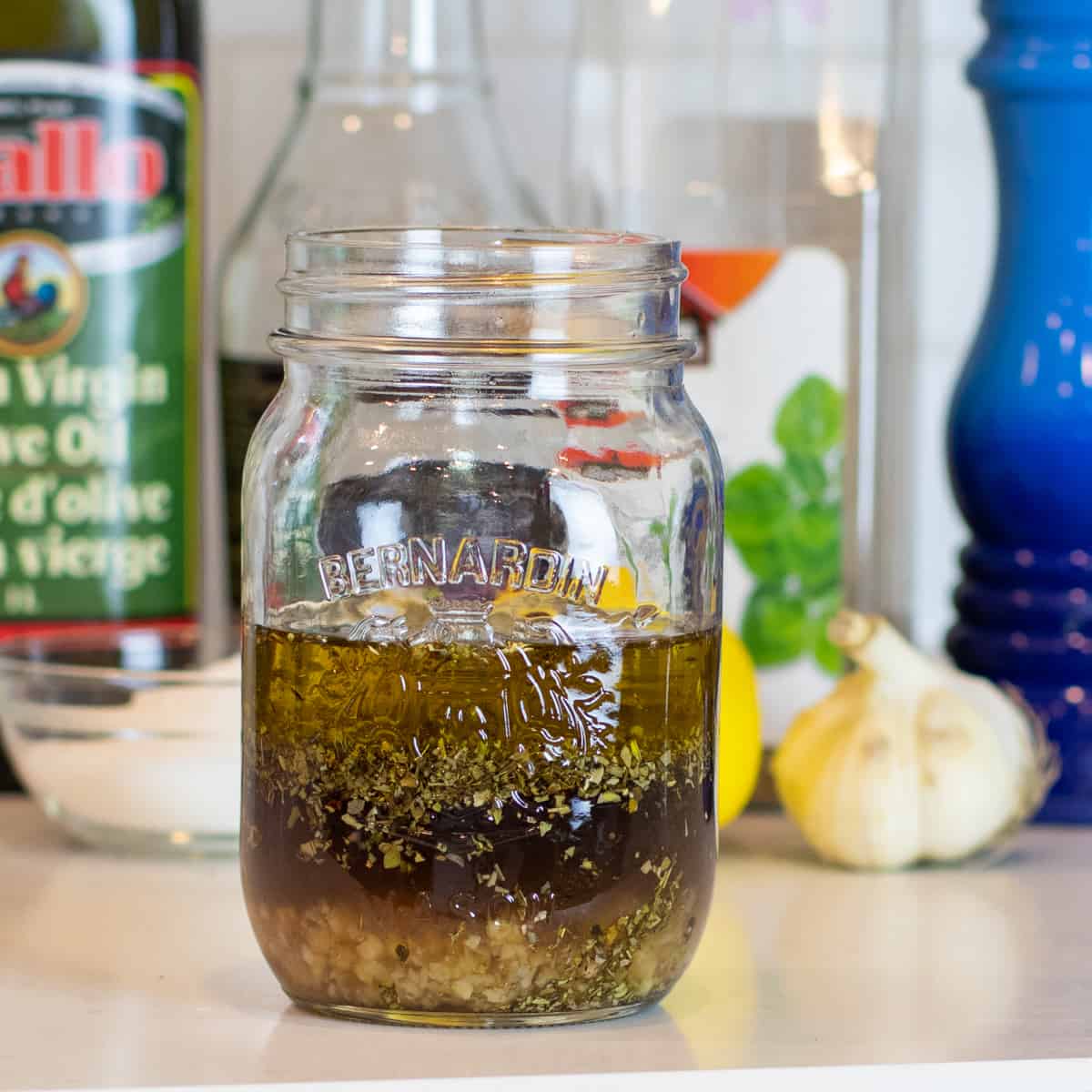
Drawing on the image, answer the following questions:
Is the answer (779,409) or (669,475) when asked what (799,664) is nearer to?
(779,409)

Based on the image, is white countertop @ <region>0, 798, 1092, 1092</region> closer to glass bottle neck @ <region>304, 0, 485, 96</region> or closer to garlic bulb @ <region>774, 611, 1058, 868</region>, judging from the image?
garlic bulb @ <region>774, 611, 1058, 868</region>

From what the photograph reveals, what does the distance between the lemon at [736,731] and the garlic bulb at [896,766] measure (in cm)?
1

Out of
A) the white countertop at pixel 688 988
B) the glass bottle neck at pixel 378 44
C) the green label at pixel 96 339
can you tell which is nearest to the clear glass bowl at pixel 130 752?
the white countertop at pixel 688 988

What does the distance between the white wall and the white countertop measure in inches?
17.9

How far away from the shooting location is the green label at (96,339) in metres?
0.96

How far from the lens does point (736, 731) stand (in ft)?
2.75

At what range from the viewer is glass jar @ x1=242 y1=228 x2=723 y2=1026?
574mm

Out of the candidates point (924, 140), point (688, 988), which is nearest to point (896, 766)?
point (688, 988)

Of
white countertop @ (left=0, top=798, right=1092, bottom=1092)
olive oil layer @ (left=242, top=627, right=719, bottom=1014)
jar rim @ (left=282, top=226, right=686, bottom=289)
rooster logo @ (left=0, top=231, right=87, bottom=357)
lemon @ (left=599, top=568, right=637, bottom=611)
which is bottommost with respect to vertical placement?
white countertop @ (left=0, top=798, right=1092, bottom=1092)

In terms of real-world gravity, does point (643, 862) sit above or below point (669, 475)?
below

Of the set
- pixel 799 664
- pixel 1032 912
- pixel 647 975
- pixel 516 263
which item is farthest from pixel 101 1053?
pixel 799 664

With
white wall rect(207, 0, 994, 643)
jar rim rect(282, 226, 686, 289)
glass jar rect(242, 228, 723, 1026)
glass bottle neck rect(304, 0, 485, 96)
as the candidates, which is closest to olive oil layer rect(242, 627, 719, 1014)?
glass jar rect(242, 228, 723, 1026)

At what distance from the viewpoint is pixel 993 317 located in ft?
3.23

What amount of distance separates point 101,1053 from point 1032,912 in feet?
1.22
